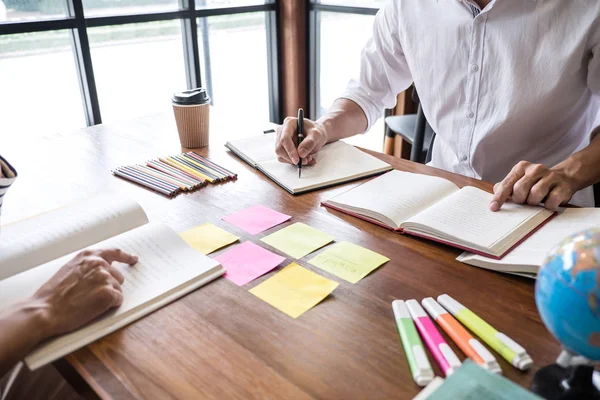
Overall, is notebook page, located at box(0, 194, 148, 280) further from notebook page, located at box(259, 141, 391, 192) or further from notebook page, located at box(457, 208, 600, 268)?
notebook page, located at box(457, 208, 600, 268)

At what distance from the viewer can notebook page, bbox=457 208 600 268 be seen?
2.70 ft

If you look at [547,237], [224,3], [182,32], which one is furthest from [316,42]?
[547,237]

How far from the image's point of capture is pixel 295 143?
126cm

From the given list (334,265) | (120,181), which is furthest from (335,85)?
(334,265)

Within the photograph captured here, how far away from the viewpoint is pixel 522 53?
1.23m

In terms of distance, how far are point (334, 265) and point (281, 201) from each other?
283 millimetres

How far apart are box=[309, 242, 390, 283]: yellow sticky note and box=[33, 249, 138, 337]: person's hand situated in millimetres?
322

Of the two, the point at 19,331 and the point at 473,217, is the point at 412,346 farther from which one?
the point at 19,331

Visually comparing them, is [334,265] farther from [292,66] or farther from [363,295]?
[292,66]

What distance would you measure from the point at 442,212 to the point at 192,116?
2.39 feet

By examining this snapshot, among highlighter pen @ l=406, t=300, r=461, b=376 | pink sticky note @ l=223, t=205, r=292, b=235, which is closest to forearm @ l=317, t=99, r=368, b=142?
pink sticky note @ l=223, t=205, r=292, b=235

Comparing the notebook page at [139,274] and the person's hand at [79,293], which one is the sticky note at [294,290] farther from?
the person's hand at [79,293]

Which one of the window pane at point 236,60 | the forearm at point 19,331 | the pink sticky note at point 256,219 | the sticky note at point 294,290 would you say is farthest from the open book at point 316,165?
the window pane at point 236,60

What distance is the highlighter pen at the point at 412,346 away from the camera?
1.99 feet
